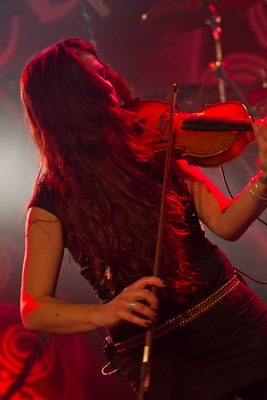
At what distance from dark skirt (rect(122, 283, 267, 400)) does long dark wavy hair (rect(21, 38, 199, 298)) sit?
10 cm

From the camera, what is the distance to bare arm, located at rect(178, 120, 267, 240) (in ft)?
3.52

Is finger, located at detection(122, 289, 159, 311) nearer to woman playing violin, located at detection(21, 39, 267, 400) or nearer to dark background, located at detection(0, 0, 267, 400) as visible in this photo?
woman playing violin, located at detection(21, 39, 267, 400)

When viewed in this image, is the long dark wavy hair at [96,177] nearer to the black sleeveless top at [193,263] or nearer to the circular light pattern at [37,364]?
the black sleeveless top at [193,263]

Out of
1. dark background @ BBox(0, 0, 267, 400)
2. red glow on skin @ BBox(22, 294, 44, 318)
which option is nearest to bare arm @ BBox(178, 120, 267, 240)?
red glow on skin @ BBox(22, 294, 44, 318)

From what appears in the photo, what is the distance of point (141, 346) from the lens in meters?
1.12

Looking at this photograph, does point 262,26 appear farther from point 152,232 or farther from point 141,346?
point 141,346

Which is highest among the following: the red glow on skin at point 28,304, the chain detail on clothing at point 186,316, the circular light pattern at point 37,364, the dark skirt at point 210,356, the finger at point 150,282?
the finger at point 150,282

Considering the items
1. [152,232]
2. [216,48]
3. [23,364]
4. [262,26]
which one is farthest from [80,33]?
[152,232]

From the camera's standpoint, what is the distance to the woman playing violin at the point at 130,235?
109cm

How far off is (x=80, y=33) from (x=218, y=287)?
7.36 ft

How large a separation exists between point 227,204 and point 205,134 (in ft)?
0.62

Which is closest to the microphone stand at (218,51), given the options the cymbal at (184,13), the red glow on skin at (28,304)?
the cymbal at (184,13)

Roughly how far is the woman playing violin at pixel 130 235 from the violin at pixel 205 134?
48 millimetres

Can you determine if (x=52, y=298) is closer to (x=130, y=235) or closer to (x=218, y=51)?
(x=130, y=235)
